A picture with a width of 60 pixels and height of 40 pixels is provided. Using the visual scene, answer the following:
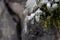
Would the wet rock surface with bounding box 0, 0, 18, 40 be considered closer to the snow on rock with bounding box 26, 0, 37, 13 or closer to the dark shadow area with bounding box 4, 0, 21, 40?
the dark shadow area with bounding box 4, 0, 21, 40

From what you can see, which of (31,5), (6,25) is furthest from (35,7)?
(6,25)

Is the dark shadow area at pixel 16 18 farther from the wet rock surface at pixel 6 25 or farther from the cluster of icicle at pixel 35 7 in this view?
the cluster of icicle at pixel 35 7

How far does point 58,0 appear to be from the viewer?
115 centimetres

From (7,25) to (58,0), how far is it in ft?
4.89

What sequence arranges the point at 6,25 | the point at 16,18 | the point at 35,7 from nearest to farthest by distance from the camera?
the point at 35,7
the point at 6,25
the point at 16,18

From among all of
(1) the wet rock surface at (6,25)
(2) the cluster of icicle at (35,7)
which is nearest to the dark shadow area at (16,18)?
(1) the wet rock surface at (6,25)

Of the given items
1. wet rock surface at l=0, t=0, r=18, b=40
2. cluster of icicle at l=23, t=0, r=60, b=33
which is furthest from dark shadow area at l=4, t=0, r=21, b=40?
cluster of icicle at l=23, t=0, r=60, b=33

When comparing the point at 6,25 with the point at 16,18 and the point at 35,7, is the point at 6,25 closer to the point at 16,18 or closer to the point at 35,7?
the point at 16,18

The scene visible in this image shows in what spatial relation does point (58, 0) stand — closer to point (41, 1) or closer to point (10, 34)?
point (41, 1)

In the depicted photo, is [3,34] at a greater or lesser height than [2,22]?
lesser

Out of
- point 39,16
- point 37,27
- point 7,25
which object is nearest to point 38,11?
point 39,16

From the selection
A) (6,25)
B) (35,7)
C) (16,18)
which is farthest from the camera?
(16,18)

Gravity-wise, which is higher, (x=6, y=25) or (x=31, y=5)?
(x=31, y=5)

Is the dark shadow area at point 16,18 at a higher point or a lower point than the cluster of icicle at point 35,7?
lower
